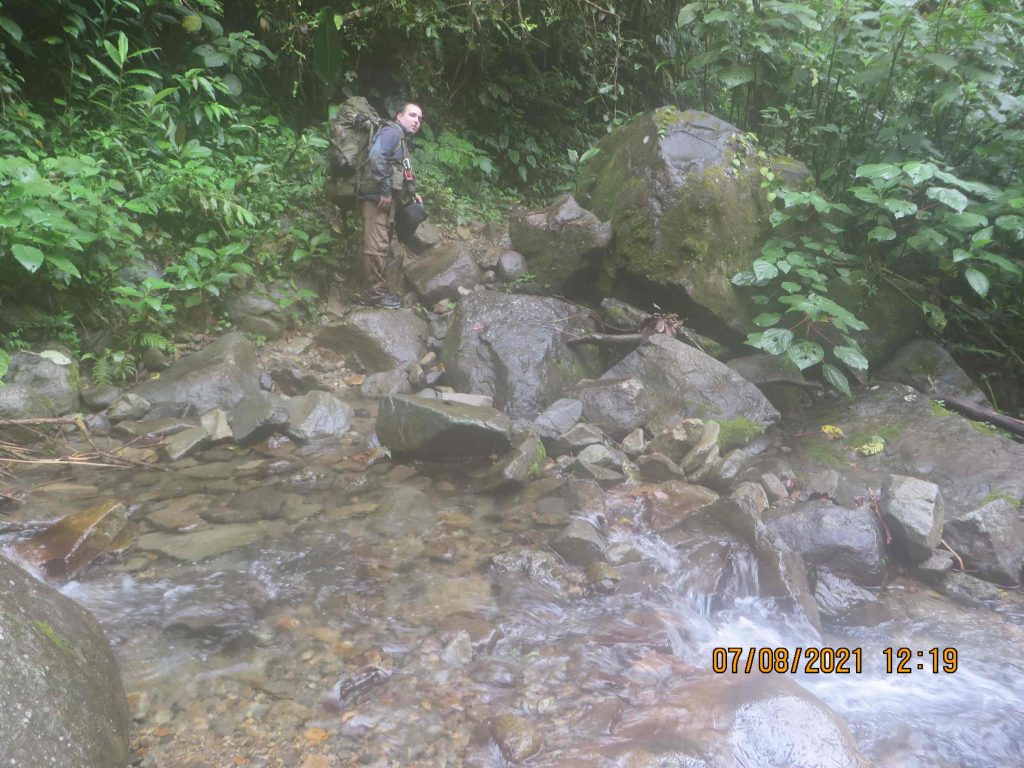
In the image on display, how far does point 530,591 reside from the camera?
362cm

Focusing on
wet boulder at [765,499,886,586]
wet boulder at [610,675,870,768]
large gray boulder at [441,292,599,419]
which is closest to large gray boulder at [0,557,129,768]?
wet boulder at [610,675,870,768]

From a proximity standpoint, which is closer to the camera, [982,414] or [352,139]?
[982,414]

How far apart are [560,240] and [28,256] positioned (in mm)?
4418

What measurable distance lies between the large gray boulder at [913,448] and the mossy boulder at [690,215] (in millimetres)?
1189

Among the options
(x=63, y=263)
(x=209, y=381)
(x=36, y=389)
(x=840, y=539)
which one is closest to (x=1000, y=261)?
(x=840, y=539)

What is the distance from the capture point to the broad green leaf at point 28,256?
434cm

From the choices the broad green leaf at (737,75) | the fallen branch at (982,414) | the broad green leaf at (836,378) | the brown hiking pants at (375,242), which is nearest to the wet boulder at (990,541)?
the broad green leaf at (836,378)

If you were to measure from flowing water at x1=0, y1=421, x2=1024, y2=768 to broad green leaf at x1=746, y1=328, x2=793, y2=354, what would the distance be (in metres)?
1.87

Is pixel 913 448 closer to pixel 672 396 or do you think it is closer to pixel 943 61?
pixel 672 396

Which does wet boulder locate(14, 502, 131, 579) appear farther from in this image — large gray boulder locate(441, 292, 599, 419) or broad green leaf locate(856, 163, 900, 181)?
broad green leaf locate(856, 163, 900, 181)

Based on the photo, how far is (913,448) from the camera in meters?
5.13

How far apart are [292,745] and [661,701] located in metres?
1.52
